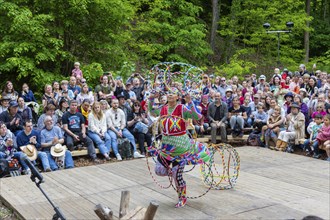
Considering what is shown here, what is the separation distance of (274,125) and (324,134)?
1587mm

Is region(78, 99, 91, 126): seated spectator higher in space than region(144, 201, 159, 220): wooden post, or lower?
higher

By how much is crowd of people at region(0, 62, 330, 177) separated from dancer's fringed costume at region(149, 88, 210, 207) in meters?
1.11

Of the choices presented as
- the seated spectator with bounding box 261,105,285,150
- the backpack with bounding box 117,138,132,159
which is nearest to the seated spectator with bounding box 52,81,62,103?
the backpack with bounding box 117,138,132,159

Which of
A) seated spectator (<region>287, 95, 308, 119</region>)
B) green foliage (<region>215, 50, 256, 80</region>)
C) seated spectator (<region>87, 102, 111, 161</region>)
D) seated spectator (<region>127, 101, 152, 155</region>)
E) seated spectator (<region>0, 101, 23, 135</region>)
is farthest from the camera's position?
green foliage (<region>215, 50, 256, 80</region>)

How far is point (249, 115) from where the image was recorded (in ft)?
42.6

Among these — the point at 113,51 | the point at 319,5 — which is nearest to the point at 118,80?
the point at 113,51

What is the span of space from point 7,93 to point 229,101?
20.3ft

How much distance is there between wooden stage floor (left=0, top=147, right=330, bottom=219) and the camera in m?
6.82

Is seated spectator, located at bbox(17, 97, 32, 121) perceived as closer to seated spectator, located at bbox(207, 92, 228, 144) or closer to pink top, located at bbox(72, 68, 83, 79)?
pink top, located at bbox(72, 68, 83, 79)

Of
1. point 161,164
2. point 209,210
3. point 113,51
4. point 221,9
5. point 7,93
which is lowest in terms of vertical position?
point 209,210

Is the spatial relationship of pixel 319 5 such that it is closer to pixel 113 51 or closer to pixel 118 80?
pixel 113 51

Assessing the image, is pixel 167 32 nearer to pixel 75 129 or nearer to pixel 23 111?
pixel 75 129

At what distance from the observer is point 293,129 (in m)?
11.7

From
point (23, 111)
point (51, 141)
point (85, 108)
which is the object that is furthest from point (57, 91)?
point (51, 141)
